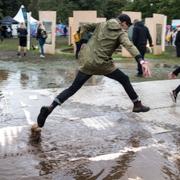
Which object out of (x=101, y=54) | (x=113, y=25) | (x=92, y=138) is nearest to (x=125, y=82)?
(x=101, y=54)

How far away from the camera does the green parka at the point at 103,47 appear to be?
6310 mm

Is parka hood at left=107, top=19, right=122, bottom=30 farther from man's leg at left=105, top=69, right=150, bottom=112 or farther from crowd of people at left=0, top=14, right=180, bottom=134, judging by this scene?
man's leg at left=105, top=69, right=150, bottom=112

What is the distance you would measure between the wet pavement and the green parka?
937mm

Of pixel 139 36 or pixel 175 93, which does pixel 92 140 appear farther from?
pixel 139 36

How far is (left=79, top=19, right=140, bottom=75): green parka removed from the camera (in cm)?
631

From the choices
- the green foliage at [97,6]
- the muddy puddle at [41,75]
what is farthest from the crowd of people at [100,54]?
the green foliage at [97,6]

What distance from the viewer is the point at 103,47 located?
639 centimetres

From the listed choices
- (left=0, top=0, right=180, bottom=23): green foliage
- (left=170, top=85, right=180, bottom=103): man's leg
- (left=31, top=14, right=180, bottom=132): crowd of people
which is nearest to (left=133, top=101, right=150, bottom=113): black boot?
(left=31, top=14, right=180, bottom=132): crowd of people

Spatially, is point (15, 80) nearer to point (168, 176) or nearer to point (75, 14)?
point (168, 176)

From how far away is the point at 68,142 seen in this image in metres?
6.09

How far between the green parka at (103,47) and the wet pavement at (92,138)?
36.9 inches

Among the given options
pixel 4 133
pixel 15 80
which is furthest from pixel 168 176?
pixel 15 80

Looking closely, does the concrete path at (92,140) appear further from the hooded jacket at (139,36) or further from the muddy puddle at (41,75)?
the hooded jacket at (139,36)

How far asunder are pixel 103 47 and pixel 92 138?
125cm
